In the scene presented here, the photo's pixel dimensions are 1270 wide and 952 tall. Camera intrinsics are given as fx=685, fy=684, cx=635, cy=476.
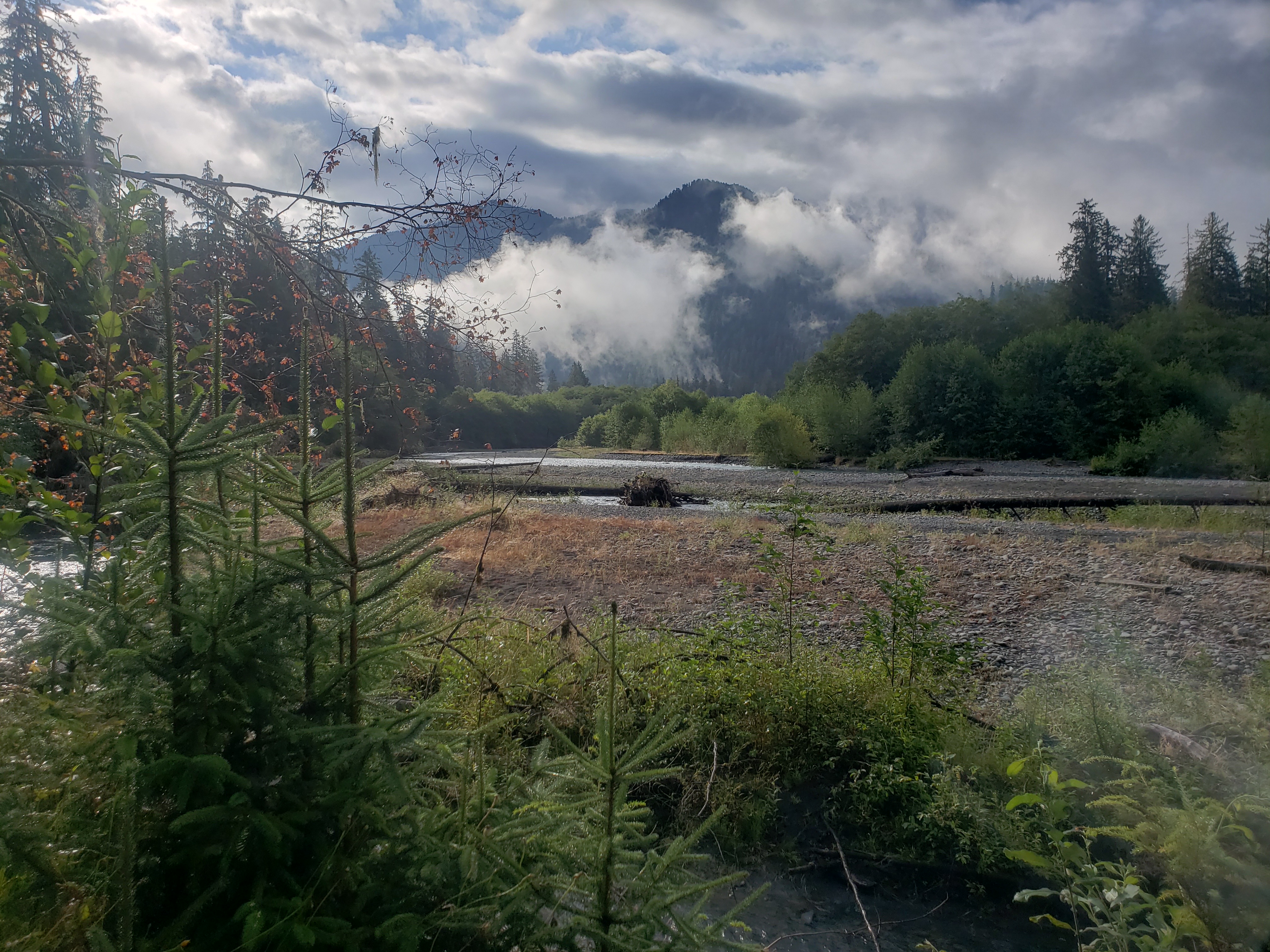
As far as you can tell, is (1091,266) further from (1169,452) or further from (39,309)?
(39,309)

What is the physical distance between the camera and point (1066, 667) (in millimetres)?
5602

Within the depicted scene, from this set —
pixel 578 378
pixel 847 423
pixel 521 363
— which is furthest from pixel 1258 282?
pixel 578 378

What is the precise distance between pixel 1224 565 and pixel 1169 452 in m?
22.1

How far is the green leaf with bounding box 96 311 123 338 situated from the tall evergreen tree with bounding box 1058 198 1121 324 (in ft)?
194

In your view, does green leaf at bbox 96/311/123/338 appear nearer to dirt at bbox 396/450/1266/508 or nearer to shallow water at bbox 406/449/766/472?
dirt at bbox 396/450/1266/508

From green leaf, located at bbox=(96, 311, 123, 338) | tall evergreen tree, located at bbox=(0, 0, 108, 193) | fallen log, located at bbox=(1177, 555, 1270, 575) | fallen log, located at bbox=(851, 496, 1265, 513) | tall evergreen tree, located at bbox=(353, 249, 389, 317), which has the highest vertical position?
tall evergreen tree, located at bbox=(0, 0, 108, 193)

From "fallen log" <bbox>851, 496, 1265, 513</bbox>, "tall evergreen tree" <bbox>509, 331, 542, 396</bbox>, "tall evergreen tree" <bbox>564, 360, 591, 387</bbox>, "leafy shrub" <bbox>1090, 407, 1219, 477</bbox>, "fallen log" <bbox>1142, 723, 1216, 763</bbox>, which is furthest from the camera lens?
"tall evergreen tree" <bbox>564, 360, 591, 387</bbox>

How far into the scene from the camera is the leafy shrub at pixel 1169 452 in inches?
1008

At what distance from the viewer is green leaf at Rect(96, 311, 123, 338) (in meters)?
2.66

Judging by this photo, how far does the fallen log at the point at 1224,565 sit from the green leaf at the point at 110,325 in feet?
37.6

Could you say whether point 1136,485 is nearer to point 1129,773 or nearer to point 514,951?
point 1129,773

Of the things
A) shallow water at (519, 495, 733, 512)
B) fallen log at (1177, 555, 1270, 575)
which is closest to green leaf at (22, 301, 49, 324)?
fallen log at (1177, 555, 1270, 575)

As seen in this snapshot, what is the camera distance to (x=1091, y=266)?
51.1 meters

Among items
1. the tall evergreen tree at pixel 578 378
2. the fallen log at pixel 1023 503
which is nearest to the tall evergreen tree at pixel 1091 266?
the fallen log at pixel 1023 503
